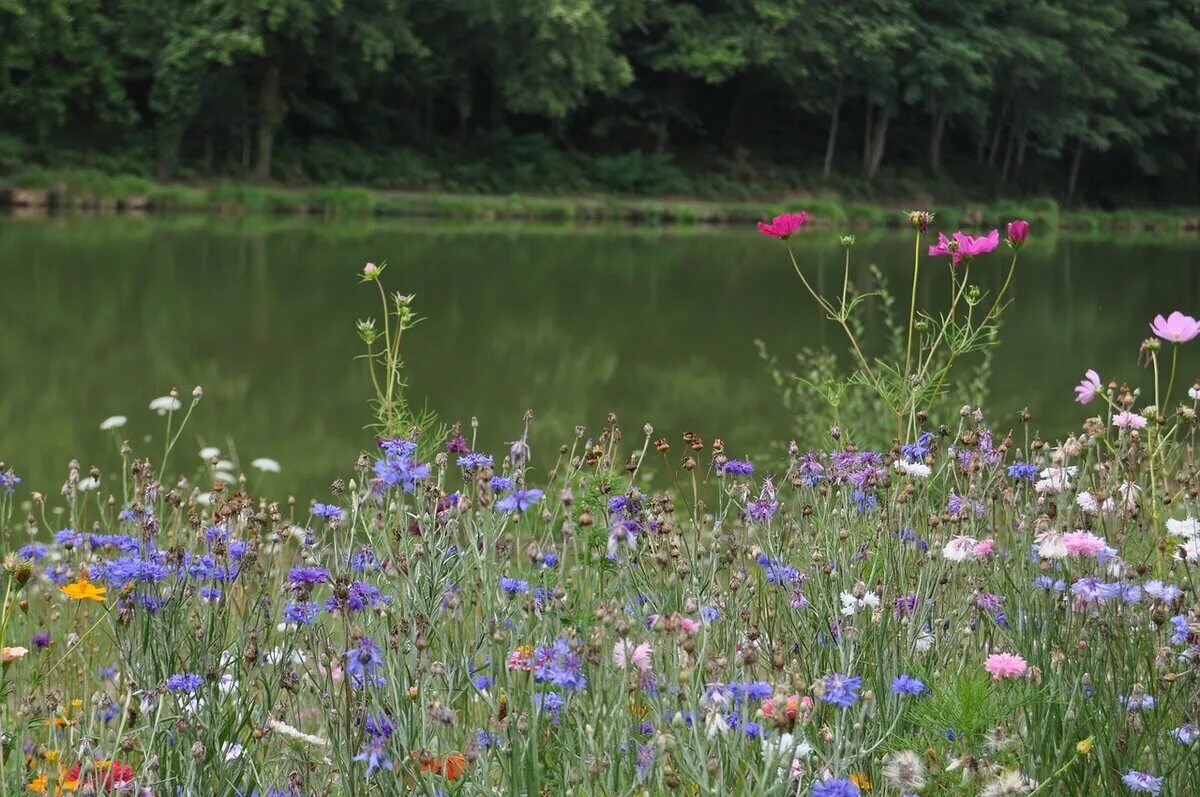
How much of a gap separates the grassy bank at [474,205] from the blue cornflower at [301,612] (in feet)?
81.5

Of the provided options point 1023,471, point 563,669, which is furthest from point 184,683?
point 1023,471

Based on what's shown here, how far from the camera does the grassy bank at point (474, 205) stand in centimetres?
2552

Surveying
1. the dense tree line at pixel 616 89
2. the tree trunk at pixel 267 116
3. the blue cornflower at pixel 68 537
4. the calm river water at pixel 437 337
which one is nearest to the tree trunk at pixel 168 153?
the dense tree line at pixel 616 89

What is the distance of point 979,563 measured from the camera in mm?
2521

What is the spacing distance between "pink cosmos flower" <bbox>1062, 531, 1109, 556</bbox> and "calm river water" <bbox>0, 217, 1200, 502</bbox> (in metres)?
4.32

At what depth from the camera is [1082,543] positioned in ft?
6.28

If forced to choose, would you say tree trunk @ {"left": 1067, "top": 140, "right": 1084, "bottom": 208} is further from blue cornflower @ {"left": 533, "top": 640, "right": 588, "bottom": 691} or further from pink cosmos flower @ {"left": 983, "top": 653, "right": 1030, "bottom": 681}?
blue cornflower @ {"left": 533, "top": 640, "right": 588, "bottom": 691}

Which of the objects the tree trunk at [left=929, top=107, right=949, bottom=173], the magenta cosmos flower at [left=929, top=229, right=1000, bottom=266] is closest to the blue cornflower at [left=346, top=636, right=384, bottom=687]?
the magenta cosmos flower at [left=929, top=229, right=1000, bottom=266]

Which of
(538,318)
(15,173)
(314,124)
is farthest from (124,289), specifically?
(314,124)

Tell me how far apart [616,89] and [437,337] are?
23.0 m

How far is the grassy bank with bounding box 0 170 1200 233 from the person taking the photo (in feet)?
83.7

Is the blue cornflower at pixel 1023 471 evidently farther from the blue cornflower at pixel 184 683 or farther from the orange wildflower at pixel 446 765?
the blue cornflower at pixel 184 683

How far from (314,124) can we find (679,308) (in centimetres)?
2190

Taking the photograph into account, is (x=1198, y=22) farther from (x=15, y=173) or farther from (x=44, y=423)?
(x=44, y=423)
